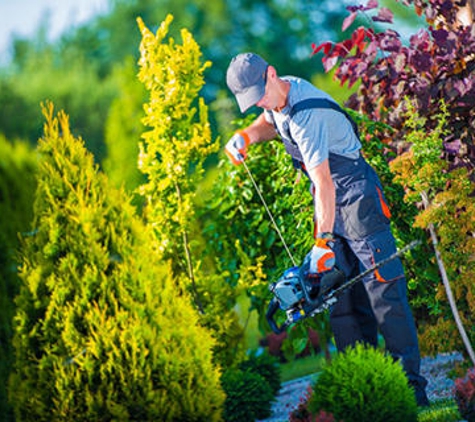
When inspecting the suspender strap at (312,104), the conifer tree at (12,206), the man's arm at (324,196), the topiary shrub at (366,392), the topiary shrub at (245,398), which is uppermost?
the conifer tree at (12,206)

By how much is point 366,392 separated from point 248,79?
5.80 feet

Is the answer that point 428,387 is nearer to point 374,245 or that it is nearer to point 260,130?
point 374,245

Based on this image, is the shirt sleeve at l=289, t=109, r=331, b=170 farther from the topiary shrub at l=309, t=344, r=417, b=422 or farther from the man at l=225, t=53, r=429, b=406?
the topiary shrub at l=309, t=344, r=417, b=422

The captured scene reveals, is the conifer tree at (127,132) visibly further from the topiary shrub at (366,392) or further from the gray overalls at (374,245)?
the topiary shrub at (366,392)

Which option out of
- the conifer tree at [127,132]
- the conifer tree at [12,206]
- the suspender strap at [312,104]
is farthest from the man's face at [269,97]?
the conifer tree at [127,132]

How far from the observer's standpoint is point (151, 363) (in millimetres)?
3908

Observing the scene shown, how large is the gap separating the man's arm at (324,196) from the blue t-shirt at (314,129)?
0.15 ft

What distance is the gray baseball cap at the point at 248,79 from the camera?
427cm

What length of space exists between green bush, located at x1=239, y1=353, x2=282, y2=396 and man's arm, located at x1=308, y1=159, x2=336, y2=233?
2.33 meters

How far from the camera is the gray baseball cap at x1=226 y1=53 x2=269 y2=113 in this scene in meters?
4.27

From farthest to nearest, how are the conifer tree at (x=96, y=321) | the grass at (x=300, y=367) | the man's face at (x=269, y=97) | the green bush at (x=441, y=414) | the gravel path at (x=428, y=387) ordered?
the grass at (x=300, y=367) < the gravel path at (x=428, y=387) < the man's face at (x=269, y=97) < the green bush at (x=441, y=414) < the conifer tree at (x=96, y=321)

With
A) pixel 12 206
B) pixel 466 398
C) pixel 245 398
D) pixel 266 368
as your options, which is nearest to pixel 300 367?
pixel 266 368

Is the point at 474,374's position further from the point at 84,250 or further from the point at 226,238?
the point at 226,238

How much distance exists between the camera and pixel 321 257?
4086mm
